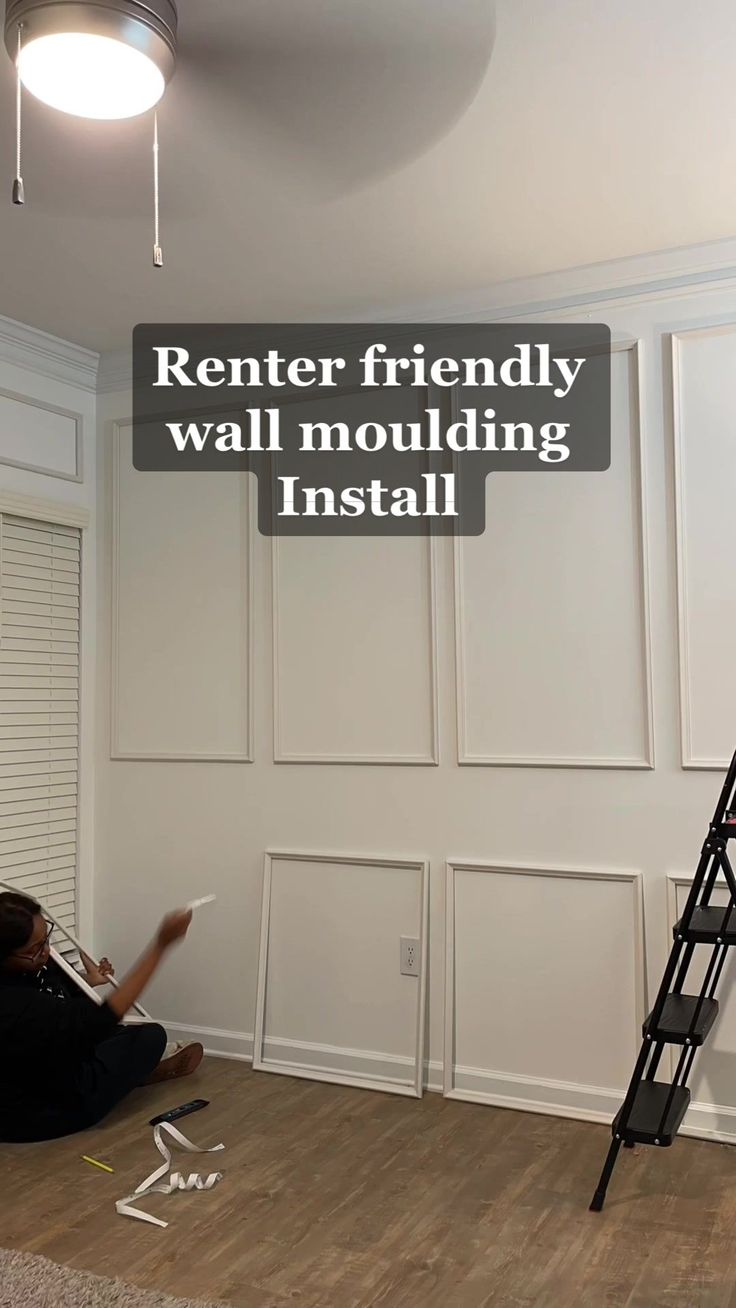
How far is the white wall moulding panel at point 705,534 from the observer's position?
3.41m

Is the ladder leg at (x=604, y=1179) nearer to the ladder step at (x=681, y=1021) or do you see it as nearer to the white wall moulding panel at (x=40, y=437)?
the ladder step at (x=681, y=1021)

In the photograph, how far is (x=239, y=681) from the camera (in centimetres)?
426

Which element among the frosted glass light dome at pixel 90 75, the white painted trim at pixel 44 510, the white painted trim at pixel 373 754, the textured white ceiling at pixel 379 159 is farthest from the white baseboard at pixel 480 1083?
the frosted glass light dome at pixel 90 75

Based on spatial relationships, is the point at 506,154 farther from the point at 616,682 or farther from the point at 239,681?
the point at 239,681

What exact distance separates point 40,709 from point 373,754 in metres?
1.37

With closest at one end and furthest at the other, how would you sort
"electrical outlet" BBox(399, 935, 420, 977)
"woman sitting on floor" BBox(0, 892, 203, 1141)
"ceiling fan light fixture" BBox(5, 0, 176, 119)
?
1. "ceiling fan light fixture" BBox(5, 0, 176, 119)
2. "woman sitting on floor" BBox(0, 892, 203, 1141)
3. "electrical outlet" BBox(399, 935, 420, 977)

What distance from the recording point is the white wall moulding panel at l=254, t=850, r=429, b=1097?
151 inches

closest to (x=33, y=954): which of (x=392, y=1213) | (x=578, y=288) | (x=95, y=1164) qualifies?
(x=95, y=1164)

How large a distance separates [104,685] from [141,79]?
8.90ft

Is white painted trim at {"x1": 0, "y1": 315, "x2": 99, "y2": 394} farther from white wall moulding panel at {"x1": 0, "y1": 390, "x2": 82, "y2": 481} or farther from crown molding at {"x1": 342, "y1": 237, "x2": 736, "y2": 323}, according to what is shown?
crown molding at {"x1": 342, "y1": 237, "x2": 736, "y2": 323}

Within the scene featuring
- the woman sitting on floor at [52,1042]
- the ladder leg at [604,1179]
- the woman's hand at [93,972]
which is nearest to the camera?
the ladder leg at [604,1179]

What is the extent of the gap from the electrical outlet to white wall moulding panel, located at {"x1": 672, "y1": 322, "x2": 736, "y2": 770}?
45.9 inches

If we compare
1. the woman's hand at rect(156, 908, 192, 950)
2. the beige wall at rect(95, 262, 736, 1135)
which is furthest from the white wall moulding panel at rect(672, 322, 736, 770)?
the woman's hand at rect(156, 908, 192, 950)

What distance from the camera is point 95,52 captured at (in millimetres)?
2205
